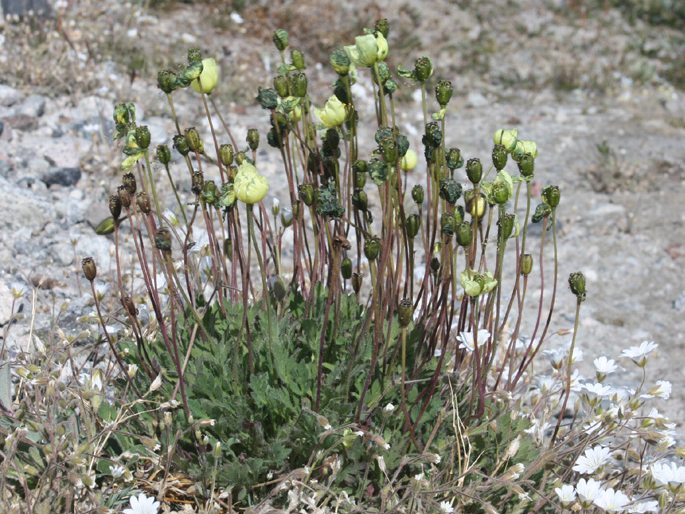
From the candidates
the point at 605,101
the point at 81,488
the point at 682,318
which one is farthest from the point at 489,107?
the point at 81,488

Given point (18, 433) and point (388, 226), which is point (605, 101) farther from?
point (18, 433)

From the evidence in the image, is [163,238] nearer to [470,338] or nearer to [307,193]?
[307,193]

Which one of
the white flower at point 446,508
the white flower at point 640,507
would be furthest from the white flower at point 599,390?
the white flower at point 446,508

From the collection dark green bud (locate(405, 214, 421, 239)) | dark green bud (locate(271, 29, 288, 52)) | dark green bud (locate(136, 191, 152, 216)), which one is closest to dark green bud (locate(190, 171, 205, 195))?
dark green bud (locate(136, 191, 152, 216))

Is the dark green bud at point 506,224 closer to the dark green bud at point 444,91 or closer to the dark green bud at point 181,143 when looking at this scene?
the dark green bud at point 444,91

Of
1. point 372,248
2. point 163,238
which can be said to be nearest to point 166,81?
point 163,238

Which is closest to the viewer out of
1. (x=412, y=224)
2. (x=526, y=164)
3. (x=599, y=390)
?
(x=526, y=164)

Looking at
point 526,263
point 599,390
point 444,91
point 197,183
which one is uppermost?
point 444,91
